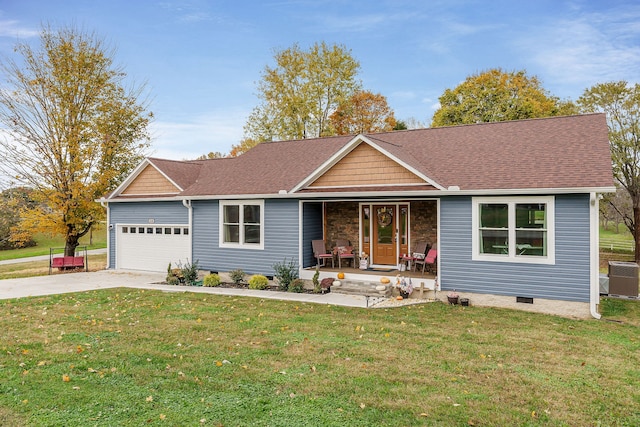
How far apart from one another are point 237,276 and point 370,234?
4.89m

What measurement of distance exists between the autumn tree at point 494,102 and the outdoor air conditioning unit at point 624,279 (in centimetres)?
1641

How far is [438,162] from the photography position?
526 inches

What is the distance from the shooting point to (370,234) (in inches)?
590

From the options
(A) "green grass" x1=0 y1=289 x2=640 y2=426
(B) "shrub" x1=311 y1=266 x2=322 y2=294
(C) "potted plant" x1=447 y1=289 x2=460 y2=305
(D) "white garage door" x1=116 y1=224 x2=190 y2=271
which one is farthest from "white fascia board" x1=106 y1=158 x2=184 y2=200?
(C) "potted plant" x1=447 y1=289 x2=460 y2=305

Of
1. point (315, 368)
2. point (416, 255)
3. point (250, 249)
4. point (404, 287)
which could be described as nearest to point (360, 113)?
point (250, 249)

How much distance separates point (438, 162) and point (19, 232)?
21544mm

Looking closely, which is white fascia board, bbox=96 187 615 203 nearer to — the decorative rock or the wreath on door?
the wreath on door

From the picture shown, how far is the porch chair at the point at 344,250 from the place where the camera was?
14727 millimetres

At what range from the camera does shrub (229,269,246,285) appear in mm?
14727

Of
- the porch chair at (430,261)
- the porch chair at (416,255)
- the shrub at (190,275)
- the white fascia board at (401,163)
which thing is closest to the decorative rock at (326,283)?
the porch chair at (416,255)

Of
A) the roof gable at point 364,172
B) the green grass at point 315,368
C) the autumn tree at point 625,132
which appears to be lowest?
the green grass at point 315,368

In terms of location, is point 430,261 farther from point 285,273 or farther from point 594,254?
point 285,273

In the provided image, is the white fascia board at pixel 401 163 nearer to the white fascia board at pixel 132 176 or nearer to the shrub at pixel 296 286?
the shrub at pixel 296 286

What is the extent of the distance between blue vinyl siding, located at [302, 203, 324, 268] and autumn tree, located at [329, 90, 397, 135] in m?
20.8
